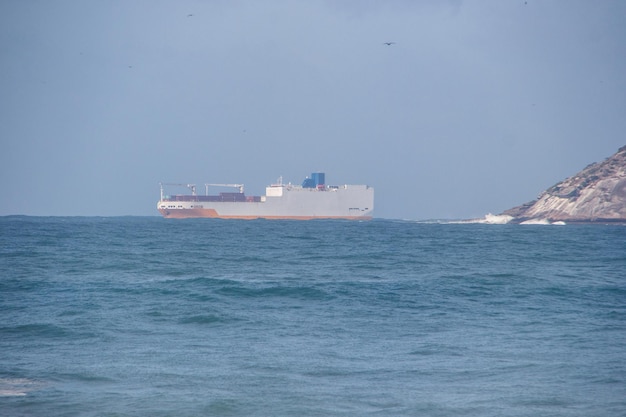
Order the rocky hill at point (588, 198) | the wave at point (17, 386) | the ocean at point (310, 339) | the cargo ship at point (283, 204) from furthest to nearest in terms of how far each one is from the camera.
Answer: the cargo ship at point (283, 204) → the rocky hill at point (588, 198) → the wave at point (17, 386) → the ocean at point (310, 339)

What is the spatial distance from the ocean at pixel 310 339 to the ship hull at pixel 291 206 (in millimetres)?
98325

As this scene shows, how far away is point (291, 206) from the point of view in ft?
432

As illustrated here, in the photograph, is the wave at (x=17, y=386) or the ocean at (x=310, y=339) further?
the wave at (x=17, y=386)

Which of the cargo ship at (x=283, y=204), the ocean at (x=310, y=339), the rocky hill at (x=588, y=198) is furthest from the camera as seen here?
the cargo ship at (x=283, y=204)

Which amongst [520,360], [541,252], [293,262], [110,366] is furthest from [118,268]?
[541,252]

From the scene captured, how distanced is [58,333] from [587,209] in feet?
308

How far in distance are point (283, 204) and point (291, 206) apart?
1559mm

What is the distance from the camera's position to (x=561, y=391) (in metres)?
11.8

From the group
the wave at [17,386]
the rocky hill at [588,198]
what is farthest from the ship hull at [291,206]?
the wave at [17,386]

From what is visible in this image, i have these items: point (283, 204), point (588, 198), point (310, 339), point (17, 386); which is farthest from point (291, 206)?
point (17, 386)

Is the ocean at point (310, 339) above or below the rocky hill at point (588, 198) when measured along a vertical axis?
below

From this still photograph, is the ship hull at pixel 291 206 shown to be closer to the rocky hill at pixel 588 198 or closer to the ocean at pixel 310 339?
the rocky hill at pixel 588 198

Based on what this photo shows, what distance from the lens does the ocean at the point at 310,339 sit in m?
11.2

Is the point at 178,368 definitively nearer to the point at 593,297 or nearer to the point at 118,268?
the point at 593,297
